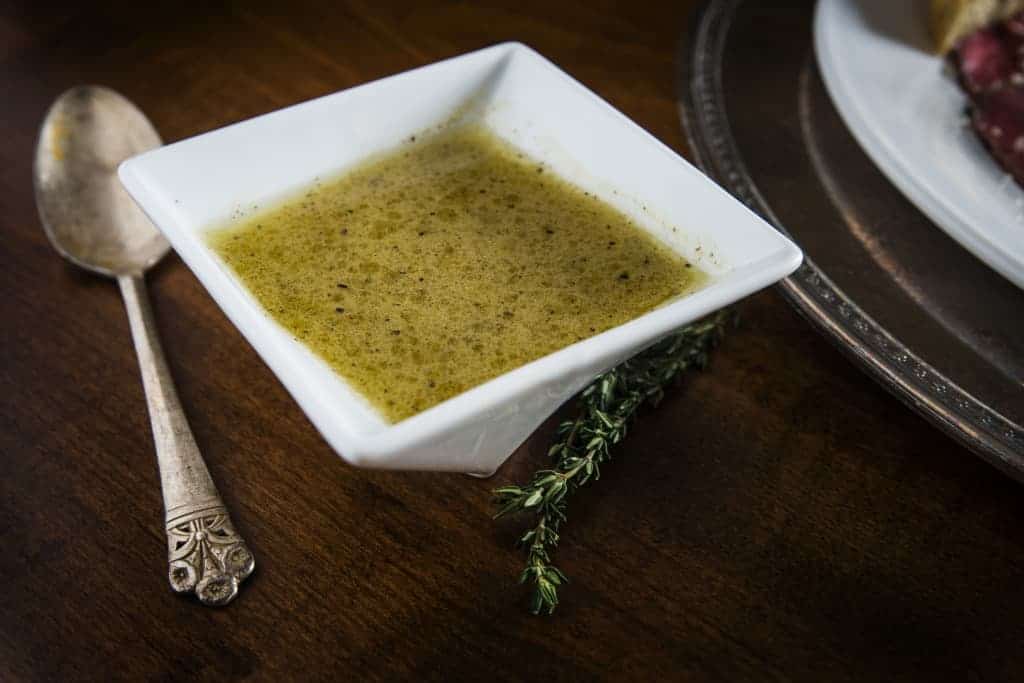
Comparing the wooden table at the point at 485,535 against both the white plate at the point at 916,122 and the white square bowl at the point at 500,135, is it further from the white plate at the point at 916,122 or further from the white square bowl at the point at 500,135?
the white plate at the point at 916,122

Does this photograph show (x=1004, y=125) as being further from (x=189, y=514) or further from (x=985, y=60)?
(x=189, y=514)

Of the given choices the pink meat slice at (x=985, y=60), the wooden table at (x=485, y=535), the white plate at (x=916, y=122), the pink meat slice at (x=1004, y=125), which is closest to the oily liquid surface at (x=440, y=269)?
the wooden table at (x=485, y=535)

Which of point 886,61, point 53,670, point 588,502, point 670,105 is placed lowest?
point 53,670

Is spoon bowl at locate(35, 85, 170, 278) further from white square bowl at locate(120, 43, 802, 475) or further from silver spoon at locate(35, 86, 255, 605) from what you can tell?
white square bowl at locate(120, 43, 802, 475)

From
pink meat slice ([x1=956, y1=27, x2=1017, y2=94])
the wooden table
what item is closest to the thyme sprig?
the wooden table

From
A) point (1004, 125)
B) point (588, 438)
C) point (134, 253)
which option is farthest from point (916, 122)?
point (134, 253)

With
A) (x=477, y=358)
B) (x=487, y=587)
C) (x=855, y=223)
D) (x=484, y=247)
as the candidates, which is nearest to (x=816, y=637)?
(x=487, y=587)

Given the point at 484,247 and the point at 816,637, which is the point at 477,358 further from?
the point at 816,637
